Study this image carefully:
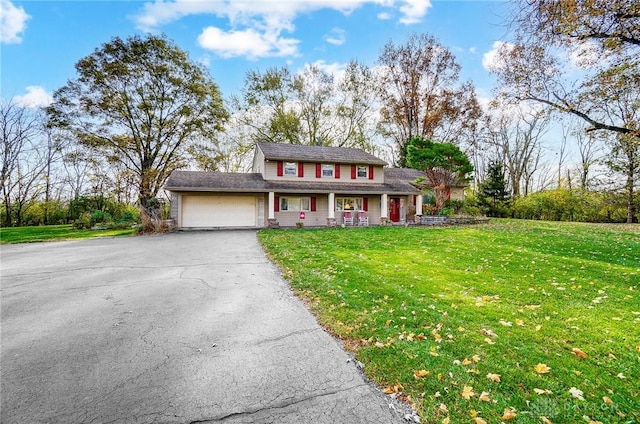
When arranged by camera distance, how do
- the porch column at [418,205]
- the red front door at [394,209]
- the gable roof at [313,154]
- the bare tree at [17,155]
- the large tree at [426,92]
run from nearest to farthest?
the gable roof at [313,154], the porch column at [418,205], the red front door at [394,209], the bare tree at [17,155], the large tree at [426,92]

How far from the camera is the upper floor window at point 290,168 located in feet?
63.0

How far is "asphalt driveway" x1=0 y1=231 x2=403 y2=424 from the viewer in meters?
2.31

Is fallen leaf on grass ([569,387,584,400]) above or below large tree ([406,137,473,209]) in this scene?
below

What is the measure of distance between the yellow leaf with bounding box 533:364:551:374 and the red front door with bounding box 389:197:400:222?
19055mm

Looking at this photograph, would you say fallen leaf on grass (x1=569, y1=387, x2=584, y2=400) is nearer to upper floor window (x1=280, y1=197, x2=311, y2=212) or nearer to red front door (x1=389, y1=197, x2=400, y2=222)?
upper floor window (x1=280, y1=197, x2=311, y2=212)

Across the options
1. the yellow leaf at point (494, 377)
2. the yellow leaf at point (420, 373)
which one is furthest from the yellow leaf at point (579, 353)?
the yellow leaf at point (420, 373)

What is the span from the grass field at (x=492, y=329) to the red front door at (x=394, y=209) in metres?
13.9

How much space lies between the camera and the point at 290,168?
19.3 meters

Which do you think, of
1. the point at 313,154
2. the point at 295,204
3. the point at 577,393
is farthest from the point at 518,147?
the point at 577,393

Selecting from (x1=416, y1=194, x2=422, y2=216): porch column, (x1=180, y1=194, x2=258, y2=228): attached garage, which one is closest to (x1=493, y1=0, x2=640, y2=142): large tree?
(x1=416, y1=194, x2=422, y2=216): porch column

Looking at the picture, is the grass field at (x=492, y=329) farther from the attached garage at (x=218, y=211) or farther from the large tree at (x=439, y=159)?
the large tree at (x=439, y=159)

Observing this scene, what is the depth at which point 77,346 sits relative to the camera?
10.9 ft

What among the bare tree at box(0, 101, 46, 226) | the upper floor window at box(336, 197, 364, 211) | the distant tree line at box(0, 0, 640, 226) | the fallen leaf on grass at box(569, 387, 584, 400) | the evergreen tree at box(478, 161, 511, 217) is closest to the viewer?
the fallen leaf on grass at box(569, 387, 584, 400)

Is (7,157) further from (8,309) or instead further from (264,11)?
(8,309)
